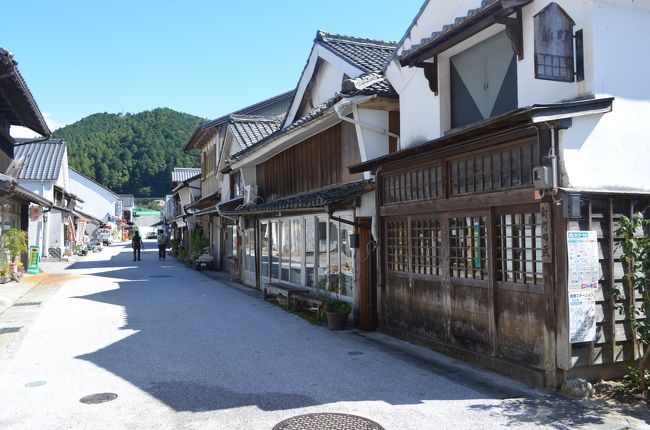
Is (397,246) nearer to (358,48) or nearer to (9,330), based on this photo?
(358,48)

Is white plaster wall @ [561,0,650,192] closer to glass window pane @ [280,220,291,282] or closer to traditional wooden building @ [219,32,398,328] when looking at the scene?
traditional wooden building @ [219,32,398,328]

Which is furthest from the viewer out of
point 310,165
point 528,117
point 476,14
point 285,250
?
point 285,250

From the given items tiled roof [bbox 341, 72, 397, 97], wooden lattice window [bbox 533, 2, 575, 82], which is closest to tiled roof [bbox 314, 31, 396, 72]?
tiled roof [bbox 341, 72, 397, 97]

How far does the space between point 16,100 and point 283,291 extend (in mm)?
11332

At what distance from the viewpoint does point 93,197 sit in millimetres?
69375

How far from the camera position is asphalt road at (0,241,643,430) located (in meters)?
6.02

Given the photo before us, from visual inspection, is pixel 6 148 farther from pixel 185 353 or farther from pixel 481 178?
pixel 481 178

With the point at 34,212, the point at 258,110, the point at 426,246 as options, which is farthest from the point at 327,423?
the point at 258,110

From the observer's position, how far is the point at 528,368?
7078 mm

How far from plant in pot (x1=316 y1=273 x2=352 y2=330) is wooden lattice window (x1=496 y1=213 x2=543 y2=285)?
175 inches

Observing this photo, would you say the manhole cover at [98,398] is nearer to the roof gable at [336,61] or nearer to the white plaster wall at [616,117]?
→ the white plaster wall at [616,117]

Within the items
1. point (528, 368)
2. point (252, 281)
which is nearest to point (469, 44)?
point (528, 368)

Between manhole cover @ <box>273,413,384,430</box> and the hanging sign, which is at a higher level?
the hanging sign

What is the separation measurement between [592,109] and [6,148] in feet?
69.0
